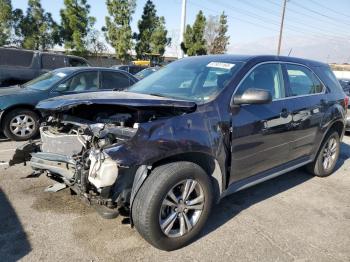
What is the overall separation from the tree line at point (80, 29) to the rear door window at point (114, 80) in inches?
860

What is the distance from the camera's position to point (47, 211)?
3768 mm

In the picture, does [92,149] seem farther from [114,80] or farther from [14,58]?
[14,58]

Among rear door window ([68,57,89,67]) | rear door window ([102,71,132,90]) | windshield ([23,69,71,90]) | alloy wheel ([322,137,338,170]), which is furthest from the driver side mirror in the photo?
rear door window ([68,57,89,67])

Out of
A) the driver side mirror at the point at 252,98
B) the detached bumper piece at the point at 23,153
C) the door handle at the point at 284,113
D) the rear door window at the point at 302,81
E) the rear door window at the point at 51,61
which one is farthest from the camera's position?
the rear door window at the point at 51,61

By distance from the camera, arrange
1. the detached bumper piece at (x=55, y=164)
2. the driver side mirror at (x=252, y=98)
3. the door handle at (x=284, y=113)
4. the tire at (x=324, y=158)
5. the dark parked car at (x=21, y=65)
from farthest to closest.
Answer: the dark parked car at (x=21, y=65) < the tire at (x=324, y=158) < the door handle at (x=284, y=113) < the driver side mirror at (x=252, y=98) < the detached bumper piece at (x=55, y=164)

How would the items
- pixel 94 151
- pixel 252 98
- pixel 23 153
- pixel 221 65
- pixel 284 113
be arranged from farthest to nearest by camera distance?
1. pixel 284 113
2. pixel 221 65
3. pixel 23 153
4. pixel 252 98
5. pixel 94 151

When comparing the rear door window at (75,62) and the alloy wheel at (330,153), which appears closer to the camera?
the alloy wheel at (330,153)

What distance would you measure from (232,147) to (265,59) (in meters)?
1.28

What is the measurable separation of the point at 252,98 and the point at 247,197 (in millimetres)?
1641

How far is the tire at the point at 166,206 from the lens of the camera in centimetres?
284

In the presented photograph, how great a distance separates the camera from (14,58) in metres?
9.08

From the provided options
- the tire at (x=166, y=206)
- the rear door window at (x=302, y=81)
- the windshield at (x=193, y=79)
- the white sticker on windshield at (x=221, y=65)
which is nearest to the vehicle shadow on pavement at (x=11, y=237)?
the tire at (x=166, y=206)

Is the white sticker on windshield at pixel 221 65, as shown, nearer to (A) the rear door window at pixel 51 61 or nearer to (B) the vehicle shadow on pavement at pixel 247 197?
(B) the vehicle shadow on pavement at pixel 247 197

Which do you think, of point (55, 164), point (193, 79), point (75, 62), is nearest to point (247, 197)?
point (193, 79)
